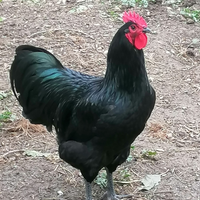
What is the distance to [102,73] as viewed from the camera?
600 cm

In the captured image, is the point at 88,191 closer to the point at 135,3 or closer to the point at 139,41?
the point at 139,41

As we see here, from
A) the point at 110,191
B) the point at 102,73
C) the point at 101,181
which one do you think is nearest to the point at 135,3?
the point at 102,73

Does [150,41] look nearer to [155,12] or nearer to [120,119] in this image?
[155,12]

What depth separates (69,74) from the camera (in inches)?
155

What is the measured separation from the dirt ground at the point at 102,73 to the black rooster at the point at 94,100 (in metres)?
0.52

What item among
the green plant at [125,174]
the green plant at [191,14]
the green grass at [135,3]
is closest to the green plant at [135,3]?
the green grass at [135,3]

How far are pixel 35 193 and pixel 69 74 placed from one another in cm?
121

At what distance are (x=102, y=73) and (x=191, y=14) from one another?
7.88 ft

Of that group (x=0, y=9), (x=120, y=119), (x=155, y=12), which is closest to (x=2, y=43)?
(x=0, y=9)

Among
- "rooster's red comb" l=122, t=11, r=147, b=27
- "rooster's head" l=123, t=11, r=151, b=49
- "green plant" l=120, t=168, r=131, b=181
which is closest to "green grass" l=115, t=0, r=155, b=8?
"green plant" l=120, t=168, r=131, b=181

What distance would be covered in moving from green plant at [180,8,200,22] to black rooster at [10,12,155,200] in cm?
409

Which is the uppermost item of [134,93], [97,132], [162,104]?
[134,93]

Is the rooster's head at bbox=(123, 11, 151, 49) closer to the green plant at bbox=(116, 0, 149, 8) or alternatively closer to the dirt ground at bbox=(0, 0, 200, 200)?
the dirt ground at bbox=(0, 0, 200, 200)

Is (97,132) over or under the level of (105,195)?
over
